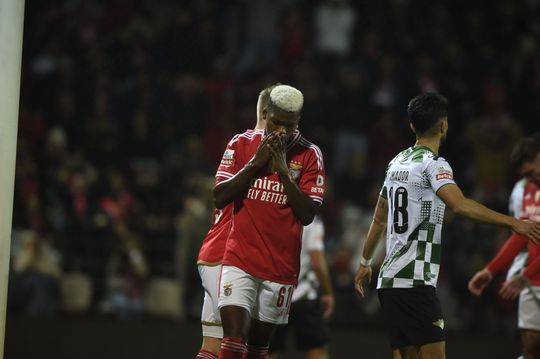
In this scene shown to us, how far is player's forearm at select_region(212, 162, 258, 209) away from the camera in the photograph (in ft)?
19.4

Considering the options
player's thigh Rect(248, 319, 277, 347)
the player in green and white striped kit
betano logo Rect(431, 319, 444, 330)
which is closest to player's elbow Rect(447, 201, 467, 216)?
the player in green and white striped kit

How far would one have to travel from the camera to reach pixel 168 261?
43.3 ft

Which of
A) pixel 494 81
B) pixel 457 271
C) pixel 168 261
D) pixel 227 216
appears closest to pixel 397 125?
pixel 494 81

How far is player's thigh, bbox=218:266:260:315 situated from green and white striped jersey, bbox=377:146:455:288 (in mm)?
943

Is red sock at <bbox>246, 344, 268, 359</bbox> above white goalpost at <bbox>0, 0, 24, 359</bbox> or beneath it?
beneath

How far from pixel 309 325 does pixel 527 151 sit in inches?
104

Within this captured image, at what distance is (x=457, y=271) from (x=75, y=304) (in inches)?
204

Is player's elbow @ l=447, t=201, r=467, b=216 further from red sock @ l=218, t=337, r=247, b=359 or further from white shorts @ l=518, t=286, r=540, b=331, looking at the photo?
white shorts @ l=518, t=286, r=540, b=331

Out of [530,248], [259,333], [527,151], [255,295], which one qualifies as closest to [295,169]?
[255,295]

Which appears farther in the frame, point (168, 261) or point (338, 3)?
point (338, 3)

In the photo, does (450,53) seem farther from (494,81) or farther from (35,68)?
(35,68)

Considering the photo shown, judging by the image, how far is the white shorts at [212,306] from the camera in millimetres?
6621

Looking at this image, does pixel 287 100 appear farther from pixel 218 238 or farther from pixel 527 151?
pixel 527 151

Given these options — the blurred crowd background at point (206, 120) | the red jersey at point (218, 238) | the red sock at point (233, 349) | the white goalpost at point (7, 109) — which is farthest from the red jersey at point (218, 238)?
the blurred crowd background at point (206, 120)
